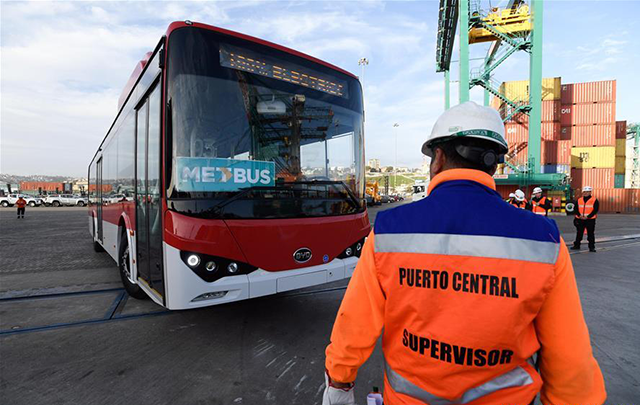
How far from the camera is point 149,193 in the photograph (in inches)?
145

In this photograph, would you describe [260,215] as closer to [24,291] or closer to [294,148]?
[294,148]

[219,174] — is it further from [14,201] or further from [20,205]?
[14,201]

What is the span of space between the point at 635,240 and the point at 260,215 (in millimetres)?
14510

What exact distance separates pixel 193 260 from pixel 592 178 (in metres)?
40.3

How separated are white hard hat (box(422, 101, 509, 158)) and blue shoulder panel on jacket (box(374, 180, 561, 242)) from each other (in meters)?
0.21

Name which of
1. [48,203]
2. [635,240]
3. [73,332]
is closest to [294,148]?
[73,332]

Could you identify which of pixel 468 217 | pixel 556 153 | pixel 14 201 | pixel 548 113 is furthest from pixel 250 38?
pixel 14 201

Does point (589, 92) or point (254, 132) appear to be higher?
point (589, 92)

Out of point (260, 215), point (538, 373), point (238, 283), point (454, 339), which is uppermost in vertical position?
point (260, 215)

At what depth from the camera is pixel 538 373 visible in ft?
3.92

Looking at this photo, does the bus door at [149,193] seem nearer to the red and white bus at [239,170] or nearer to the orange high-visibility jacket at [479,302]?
the red and white bus at [239,170]

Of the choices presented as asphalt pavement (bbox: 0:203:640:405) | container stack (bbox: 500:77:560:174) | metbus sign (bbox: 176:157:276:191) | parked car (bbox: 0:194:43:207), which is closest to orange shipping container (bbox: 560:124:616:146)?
container stack (bbox: 500:77:560:174)

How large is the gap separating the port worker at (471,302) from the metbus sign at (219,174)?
226 cm

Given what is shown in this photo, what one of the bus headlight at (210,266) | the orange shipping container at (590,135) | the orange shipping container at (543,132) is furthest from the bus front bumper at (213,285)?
the orange shipping container at (590,135)
